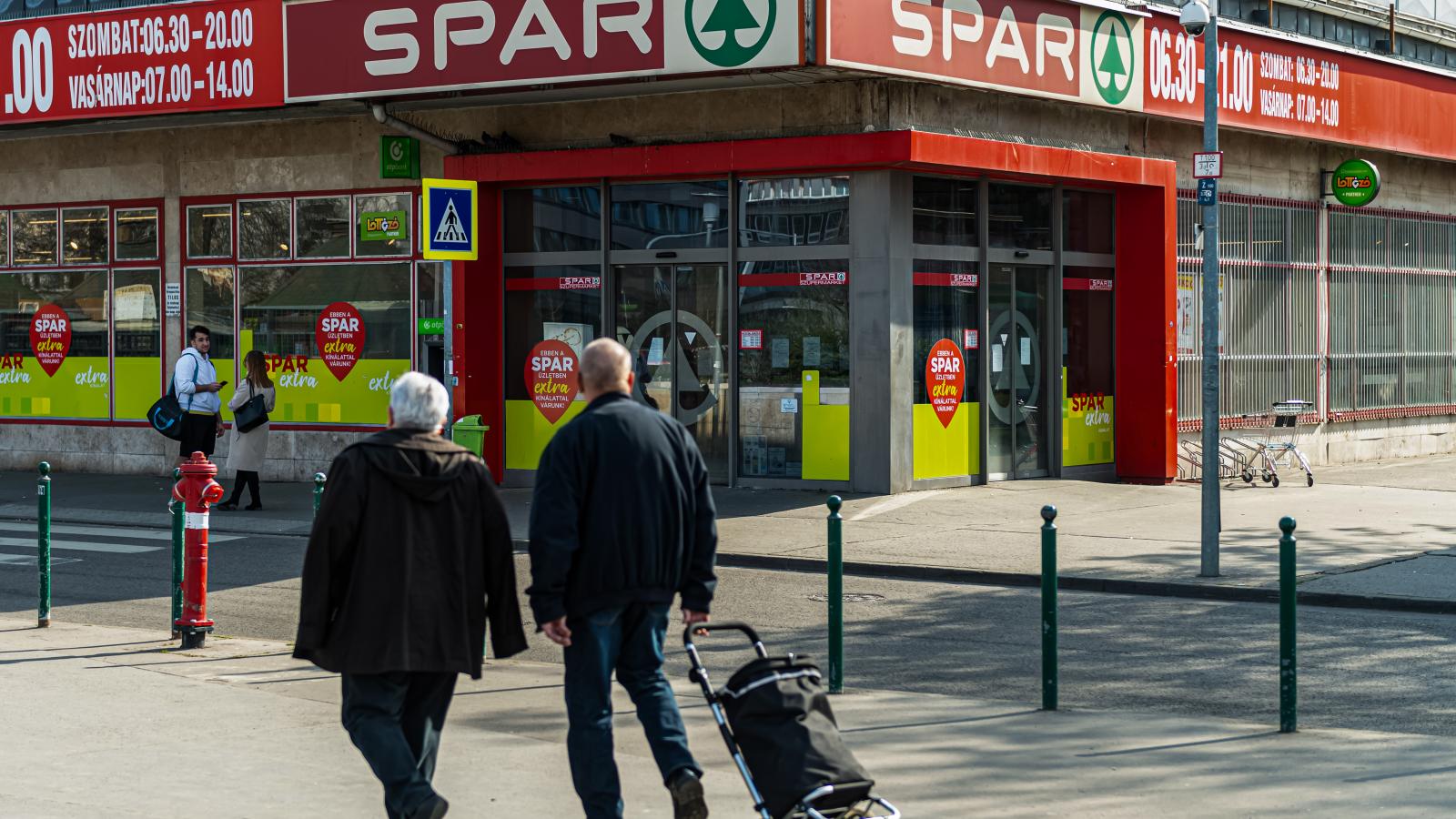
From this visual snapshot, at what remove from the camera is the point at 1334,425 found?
79.7ft

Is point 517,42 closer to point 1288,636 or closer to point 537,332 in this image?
point 537,332

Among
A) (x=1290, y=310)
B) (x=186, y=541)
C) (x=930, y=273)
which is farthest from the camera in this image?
(x=1290, y=310)

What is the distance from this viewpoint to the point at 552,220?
19.9 meters

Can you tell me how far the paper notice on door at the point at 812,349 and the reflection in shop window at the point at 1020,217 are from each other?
7.88ft

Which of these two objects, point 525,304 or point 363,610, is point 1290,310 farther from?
point 363,610

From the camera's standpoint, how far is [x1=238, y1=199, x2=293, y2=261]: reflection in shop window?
21531 mm

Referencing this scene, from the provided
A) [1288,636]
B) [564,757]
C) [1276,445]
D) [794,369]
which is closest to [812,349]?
[794,369]

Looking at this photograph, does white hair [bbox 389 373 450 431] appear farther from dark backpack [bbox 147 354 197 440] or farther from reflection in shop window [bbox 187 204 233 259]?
reflection in shop window [bbox 187 204 233 259]

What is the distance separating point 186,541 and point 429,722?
15.8 ft

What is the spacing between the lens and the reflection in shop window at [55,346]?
23.0 meters

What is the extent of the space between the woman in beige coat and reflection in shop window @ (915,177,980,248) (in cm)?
709

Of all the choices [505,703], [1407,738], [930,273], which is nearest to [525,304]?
[930,273]

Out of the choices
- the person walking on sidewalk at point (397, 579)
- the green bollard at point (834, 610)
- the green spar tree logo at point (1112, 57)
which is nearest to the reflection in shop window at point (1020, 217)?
the green spar tree logo at point (1112, 57)

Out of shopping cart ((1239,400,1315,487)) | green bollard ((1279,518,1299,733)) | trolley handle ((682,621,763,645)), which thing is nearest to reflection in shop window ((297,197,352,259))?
shopping cart ((1239,400,1315,487))
